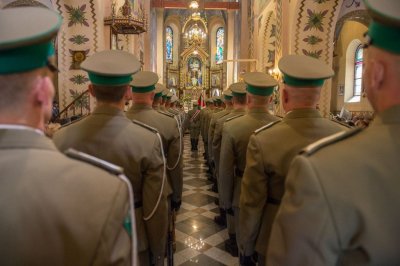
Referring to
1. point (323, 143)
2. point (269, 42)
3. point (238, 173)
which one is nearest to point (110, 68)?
point (323, 143)

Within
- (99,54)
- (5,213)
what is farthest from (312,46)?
(5,213)

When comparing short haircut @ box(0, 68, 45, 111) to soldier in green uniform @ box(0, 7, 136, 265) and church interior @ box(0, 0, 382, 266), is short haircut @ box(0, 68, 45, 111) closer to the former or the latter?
soldier in green uniform @ box(0, 7, 136, 265)

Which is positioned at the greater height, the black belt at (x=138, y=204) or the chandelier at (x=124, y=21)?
the chandelier at (x=124, y=21)

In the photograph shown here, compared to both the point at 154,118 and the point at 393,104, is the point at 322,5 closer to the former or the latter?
the point at 154,118

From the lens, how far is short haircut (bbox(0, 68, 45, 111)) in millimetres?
975

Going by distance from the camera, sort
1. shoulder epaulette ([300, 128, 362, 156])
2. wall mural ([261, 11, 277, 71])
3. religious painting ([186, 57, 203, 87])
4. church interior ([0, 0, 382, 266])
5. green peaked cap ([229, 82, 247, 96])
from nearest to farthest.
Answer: shoulder epaulette ([300, 128, 362, 156]), church interior ([0, 0, 382, 266]), green peaked cap ([229, 82, 247, 96]), wall mural ([261, 11, 277, 71]), religious painting ([186, 57, 203, 87])

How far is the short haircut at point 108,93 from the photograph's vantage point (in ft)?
6.84

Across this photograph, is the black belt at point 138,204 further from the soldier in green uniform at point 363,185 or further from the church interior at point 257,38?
the church interior at point 257,38

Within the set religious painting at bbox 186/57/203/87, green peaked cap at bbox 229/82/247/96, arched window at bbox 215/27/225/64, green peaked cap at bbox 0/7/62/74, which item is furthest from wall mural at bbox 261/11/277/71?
religious painting at bbox 186/57/203/87

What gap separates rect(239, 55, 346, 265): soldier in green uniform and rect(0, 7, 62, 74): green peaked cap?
141 cm

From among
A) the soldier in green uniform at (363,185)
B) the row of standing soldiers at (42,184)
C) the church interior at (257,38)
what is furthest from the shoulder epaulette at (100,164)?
the church interior at (257,38)

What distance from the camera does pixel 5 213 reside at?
93 cm

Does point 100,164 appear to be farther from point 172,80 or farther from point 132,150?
point 172,80

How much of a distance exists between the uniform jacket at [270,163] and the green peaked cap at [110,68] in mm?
912
